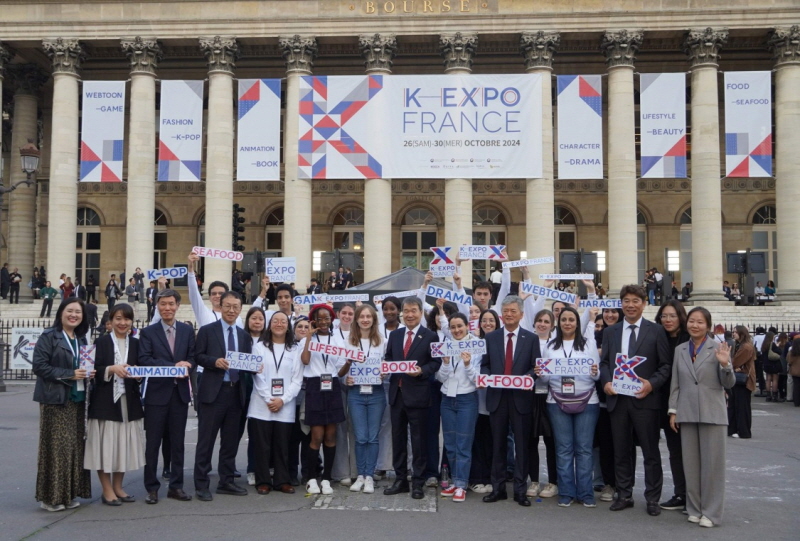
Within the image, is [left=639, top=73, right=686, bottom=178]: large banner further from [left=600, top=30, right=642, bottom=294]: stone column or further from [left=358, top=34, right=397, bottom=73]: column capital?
[left=358, top=34, right=397, bottom=73]: column capital

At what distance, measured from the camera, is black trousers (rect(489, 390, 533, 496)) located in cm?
787

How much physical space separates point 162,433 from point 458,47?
23441 mm

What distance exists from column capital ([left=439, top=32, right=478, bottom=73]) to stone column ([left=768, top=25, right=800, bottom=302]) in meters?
10.7

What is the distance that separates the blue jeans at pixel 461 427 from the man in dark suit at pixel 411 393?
0.25m

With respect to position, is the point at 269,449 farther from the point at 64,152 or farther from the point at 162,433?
the point at 64,152

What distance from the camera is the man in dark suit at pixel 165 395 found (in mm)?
7840

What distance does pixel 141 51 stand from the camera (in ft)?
97.9

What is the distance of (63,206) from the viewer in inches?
1174

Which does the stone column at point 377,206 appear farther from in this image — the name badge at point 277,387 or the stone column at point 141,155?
the name badge at point 277,387

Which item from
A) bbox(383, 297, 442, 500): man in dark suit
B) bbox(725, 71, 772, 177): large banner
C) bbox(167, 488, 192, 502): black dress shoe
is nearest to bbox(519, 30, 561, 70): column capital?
bbox(725, 71, 772, 177): large banner

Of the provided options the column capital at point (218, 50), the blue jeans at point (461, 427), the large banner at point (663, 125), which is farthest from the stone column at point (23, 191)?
the blue jeans at point (461, 427)

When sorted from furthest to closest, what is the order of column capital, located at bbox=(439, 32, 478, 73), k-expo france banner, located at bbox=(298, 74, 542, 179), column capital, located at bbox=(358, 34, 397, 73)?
column capital, located at bbox=(358, 34, 397, 73) → column capital, located at bbox=(439, 32, 478, 73) → k-expo france banner, located at bbox=(298, 74, 542, 179)

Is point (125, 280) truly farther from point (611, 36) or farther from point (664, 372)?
point (664, 372)

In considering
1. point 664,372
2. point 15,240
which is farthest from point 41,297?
point 664,372
